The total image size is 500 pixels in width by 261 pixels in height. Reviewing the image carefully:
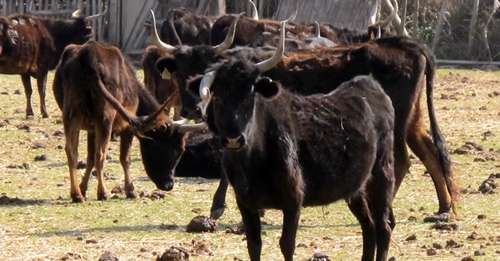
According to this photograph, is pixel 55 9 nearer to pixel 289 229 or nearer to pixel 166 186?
pixel 166 186

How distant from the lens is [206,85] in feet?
23.4

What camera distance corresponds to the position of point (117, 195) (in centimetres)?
1137

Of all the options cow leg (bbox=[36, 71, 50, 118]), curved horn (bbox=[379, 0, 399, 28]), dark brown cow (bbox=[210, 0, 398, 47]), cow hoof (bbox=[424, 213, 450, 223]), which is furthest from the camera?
curved horn (bbox=[379, 0, 399, 28])

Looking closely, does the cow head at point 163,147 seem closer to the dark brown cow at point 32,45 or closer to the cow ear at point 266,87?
the cow ear at point 266,87

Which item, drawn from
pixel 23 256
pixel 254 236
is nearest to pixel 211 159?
pixel 23 256

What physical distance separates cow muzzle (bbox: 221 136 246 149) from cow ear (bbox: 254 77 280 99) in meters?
0.40

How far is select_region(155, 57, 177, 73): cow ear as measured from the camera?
11.0 metres

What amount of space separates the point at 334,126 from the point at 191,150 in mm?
5221

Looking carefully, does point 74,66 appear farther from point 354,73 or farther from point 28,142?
point 28,142

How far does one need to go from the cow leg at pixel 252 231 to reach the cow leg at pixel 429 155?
3268 millimetres

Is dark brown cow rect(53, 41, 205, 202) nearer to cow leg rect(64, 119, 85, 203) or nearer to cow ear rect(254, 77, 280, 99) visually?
cow leg rect(64, 119, 85, 203)

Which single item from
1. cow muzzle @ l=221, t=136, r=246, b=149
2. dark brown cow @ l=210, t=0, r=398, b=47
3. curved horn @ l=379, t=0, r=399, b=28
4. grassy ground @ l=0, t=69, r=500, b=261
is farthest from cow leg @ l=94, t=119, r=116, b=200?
curved horn @ l=379, t=0, r=399, b=28

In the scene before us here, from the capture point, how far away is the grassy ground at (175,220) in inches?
347

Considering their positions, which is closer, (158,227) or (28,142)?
(158,227)
